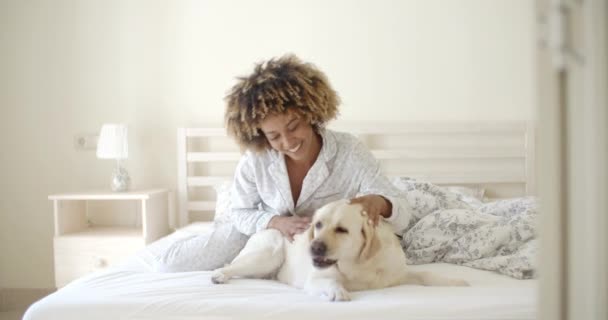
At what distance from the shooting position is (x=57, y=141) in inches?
130

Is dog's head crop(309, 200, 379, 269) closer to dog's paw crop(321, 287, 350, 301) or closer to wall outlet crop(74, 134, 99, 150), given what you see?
dog's paw crop(321, 287, 350, 301)

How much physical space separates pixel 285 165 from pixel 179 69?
169 cm

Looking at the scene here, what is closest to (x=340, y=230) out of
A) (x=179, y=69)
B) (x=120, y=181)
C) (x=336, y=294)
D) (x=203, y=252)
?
(x=336, y=294)

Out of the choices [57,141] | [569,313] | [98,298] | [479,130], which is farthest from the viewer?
[57,141]

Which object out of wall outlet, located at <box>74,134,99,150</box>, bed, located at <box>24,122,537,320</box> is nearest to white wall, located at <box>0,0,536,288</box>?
wall outlet, located at <box>74,134,99,150</box>

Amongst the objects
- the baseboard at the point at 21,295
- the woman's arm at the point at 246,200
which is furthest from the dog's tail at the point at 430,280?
the baseboard at the point at 21,295

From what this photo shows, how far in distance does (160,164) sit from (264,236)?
1.73 meters

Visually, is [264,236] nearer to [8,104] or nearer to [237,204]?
[237,204]

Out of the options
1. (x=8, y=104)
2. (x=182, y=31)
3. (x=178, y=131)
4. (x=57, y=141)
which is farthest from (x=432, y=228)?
(x=8, y=104)

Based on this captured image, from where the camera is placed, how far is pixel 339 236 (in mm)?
1453

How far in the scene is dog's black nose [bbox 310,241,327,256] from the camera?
1.43m

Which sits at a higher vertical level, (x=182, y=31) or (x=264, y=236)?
(x=182, y=31)

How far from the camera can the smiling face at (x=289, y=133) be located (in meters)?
1.72

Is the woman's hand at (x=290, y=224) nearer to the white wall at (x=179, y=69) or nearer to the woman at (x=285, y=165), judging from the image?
the woman at (x=285, y=165)
